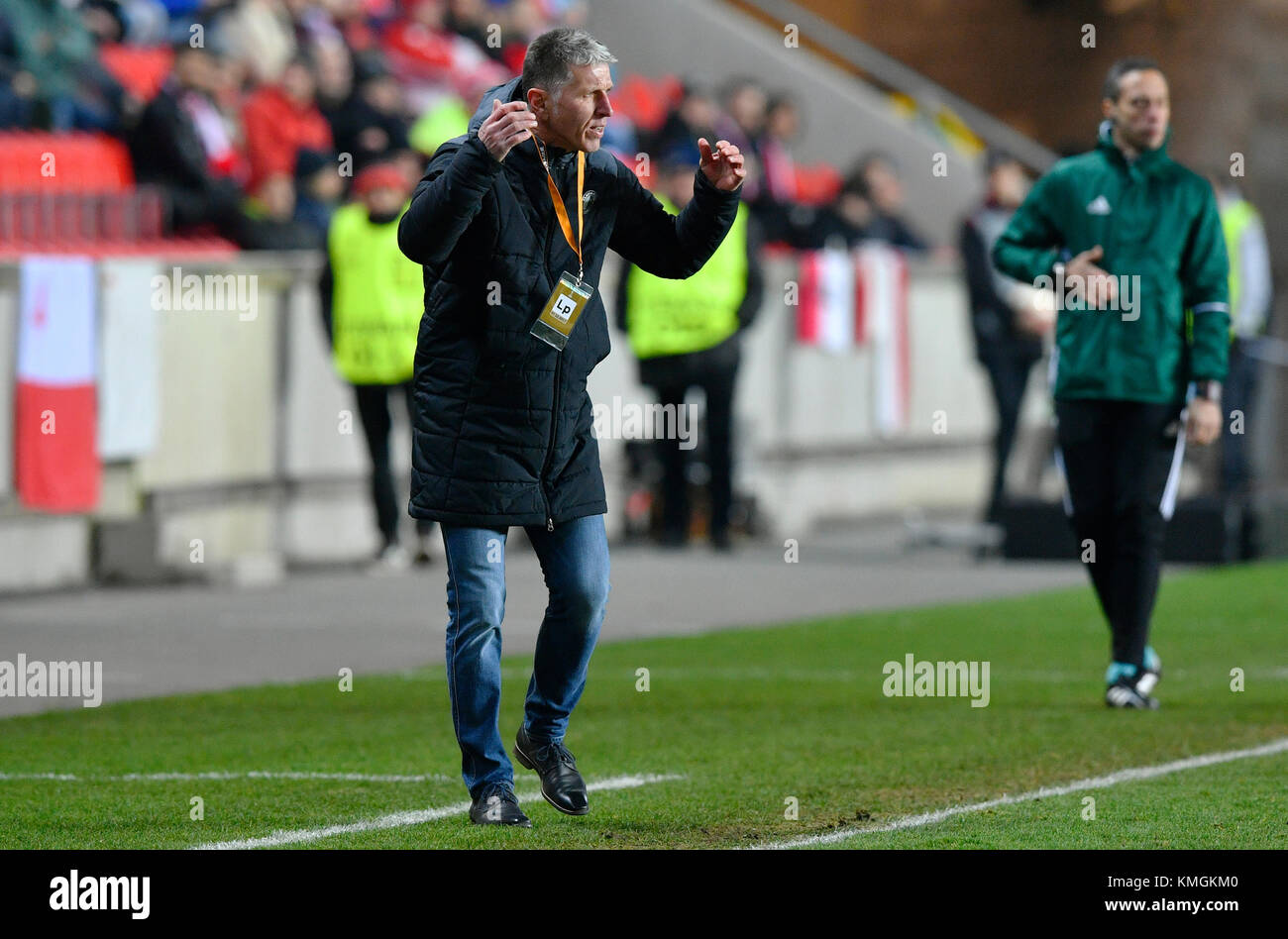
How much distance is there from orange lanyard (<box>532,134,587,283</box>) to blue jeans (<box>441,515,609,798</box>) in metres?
0.75

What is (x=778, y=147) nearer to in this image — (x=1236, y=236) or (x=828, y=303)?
(x=828, y=303)

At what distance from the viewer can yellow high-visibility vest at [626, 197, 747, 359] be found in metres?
17.5

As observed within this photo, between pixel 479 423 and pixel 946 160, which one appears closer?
pixel 479 423

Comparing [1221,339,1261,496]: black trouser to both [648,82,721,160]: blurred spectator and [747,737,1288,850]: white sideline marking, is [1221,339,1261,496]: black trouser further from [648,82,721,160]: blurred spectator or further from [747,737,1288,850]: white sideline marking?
[747,737,1288,850]: white sideline marking

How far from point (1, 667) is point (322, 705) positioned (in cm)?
189

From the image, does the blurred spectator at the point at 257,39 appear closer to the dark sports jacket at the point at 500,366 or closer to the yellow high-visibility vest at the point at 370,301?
the yellow high-visibility vest at the point at 370,301

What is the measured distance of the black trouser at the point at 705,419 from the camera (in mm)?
17562

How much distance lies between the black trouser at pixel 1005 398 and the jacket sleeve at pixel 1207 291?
8.26 metres

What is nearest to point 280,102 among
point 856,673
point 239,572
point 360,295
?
point 360,295

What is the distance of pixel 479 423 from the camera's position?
23.5 ft

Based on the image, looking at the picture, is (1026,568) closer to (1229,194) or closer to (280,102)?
(1229,194)

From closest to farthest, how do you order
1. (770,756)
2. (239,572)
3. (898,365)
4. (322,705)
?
1. (770,756)
2. (322,705)
3. (239,572)
4. (898,365)

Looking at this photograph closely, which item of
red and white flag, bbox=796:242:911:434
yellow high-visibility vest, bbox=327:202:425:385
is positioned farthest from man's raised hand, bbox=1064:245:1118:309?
red and white flag, bbox=796:242:911:434

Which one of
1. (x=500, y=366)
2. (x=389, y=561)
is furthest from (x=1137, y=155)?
(x=389, y=561)
